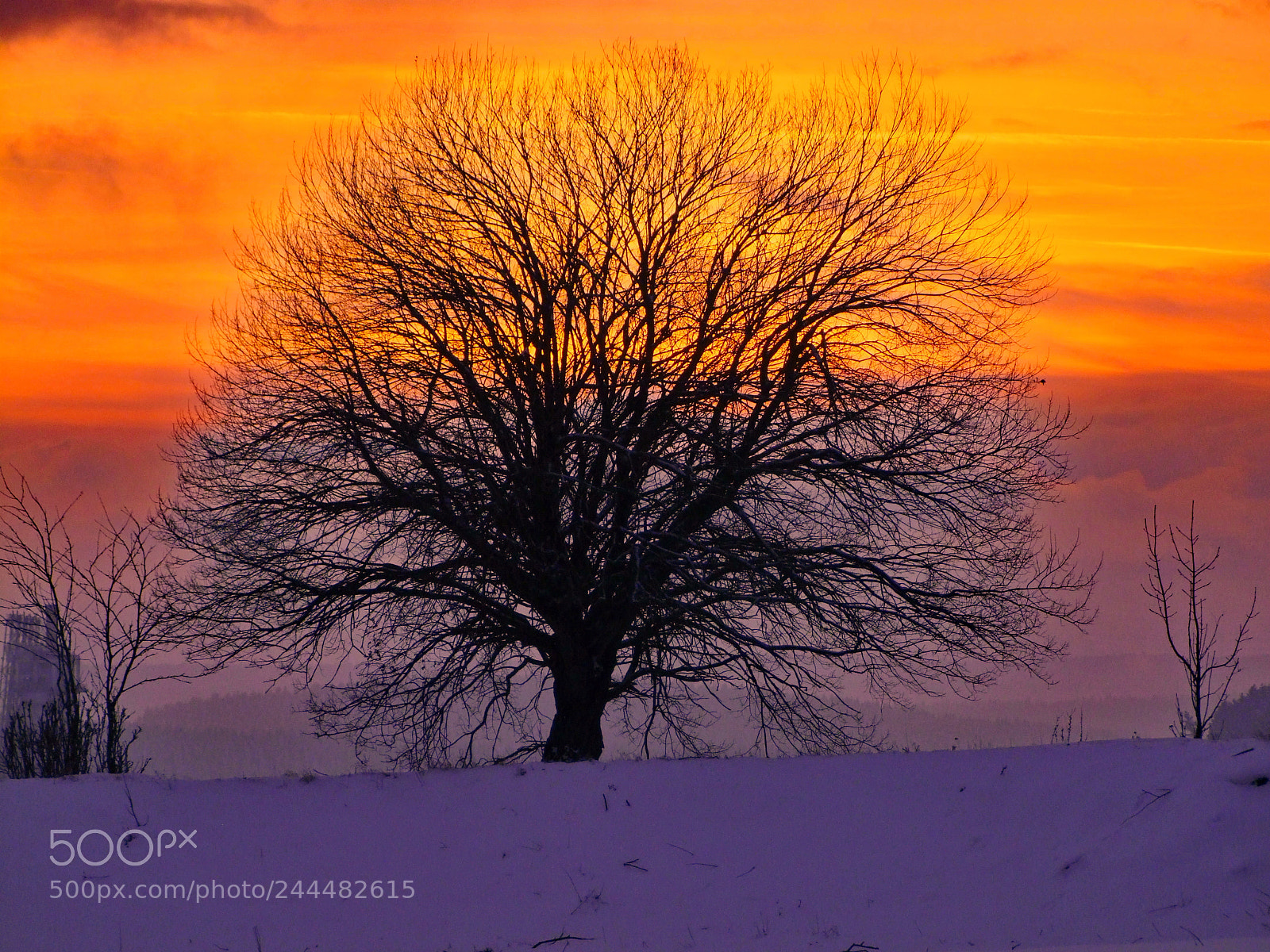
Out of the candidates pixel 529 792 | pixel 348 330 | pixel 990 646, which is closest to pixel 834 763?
pixel 529 792

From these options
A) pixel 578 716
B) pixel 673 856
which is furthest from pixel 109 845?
pixel 578 716

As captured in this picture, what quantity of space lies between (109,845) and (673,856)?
17.0ft

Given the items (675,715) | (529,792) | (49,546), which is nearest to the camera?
(529,792)

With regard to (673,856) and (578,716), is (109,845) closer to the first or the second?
(673,856)

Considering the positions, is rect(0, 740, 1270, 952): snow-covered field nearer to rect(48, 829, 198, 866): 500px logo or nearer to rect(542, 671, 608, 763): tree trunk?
rect(48, 829, 198, 866): 500px logo

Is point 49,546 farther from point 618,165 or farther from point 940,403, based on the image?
point 940,403

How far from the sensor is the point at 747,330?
520 inches

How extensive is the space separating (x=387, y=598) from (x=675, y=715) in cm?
401

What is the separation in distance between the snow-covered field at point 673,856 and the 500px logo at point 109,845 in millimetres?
22

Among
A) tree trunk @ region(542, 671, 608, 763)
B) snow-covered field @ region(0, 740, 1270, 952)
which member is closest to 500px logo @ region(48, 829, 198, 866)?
snow-covered field @ region(0, 740, 1270, 952)

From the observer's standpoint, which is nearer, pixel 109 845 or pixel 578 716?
pixel 109 845

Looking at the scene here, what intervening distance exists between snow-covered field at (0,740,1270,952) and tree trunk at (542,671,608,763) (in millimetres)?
3189

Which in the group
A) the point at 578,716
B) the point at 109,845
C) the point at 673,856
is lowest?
the point at 673,856

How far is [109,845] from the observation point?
31.6 ft
